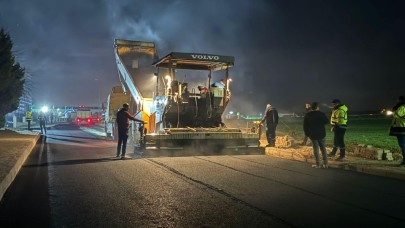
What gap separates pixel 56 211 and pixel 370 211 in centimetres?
445

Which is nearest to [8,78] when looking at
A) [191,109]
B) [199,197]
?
[191,109]

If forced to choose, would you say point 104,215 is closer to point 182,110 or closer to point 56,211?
point 56,211

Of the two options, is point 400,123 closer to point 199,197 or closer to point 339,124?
point 339,124

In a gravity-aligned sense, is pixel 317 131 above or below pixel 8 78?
below

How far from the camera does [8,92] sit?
27.3 meters

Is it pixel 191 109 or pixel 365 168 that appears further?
pixel 191 109

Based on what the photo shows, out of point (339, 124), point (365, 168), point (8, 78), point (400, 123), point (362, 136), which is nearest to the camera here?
point (365, 168)

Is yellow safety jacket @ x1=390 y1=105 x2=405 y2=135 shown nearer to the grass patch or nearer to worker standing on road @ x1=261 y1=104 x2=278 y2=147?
the grass patch

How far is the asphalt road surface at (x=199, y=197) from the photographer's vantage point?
5.29 m

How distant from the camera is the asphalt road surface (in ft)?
17.3

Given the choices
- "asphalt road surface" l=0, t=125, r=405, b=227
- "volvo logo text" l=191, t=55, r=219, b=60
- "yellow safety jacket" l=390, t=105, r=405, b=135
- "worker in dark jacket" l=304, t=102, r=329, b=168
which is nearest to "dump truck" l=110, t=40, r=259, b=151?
"volvo logo text" l=191, t=55, r=219, b=60

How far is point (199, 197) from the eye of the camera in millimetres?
6582

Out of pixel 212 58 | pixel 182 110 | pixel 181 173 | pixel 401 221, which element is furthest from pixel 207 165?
pixel 401 221

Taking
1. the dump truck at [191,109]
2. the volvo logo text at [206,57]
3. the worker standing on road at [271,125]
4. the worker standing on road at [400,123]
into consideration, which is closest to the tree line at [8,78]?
the dump truck at [191,109]
